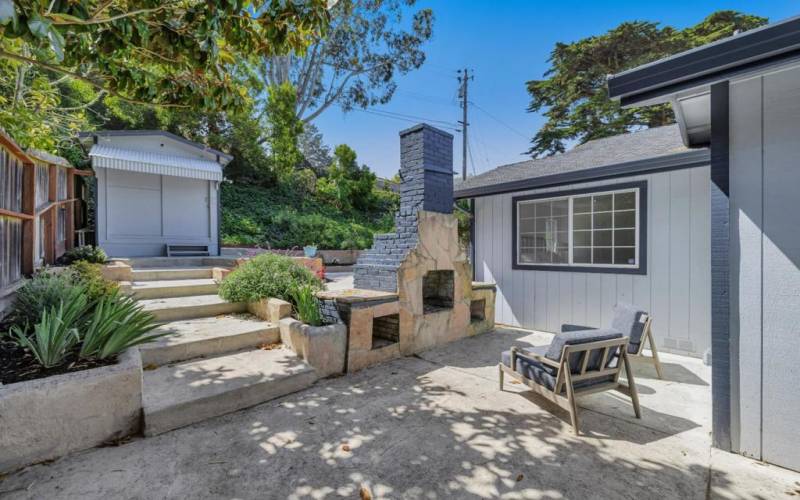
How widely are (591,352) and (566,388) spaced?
0.44 m

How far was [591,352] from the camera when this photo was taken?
327cm

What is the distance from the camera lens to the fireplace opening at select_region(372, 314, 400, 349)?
203 inches

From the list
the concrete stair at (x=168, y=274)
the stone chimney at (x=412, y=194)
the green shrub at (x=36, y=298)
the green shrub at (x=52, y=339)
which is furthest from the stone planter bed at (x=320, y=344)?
the concrete stair at (x=168, y=274)

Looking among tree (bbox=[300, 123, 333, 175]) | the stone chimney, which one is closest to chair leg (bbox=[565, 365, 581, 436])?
the stone chimney

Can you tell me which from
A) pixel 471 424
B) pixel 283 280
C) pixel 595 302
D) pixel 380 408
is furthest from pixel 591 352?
pixel 283 280

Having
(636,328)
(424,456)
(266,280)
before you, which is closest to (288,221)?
(266,280)

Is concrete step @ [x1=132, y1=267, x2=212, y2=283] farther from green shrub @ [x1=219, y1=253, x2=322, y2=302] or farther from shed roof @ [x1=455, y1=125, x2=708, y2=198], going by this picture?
shed roof @ [x1=455, y1=125, x2=708, y2=198]

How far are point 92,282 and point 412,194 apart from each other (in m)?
4.49

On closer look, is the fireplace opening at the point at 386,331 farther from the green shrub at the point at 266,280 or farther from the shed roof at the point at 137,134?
the shed roof at the point at 137,134

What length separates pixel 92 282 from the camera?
4461 mm

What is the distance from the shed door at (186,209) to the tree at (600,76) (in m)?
17.6

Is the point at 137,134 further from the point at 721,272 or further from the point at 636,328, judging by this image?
the point at 721,272

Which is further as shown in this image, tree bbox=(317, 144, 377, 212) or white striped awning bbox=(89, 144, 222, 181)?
tree bbox=(317, 144, 377, 212)

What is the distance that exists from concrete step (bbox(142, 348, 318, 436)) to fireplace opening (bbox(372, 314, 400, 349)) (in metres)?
1.37
